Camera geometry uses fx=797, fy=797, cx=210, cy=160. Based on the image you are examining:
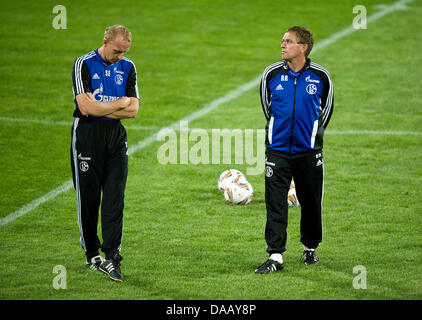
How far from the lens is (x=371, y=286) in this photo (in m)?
7.41

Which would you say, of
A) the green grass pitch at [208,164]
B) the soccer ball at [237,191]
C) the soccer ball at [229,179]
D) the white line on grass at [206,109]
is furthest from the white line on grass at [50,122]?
the soccer ball at [237,191]

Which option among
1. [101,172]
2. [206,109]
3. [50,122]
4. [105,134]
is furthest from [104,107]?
[206,109]

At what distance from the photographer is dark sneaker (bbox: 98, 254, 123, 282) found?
7.54m

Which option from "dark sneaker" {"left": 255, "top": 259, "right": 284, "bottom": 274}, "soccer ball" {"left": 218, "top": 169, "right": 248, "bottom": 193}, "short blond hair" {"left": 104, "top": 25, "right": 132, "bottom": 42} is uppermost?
"short blond hair" {"left": 104, "top": 25, "right": 132, "bottom": 42}

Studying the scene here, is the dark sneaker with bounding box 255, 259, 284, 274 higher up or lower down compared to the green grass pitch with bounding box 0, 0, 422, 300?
lower down

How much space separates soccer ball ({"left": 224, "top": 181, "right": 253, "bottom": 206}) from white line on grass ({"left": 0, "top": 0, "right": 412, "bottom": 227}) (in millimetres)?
2331

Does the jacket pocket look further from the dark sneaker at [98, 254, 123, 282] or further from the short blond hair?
the dark sneaker at [98, 254, 123, 282]

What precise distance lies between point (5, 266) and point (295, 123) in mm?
3212

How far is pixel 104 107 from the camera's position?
7406 mm

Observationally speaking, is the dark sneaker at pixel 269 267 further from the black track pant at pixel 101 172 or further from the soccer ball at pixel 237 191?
the soccer ball at pixel 237 191

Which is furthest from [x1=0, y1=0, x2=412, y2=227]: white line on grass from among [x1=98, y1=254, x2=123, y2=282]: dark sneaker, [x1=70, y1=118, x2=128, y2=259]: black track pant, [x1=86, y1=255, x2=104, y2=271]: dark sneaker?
[x1=98, y1=254, x2=123, y2=282]: dark sneaker

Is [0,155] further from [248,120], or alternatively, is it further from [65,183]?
[248,120]

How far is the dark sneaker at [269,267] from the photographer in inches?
306

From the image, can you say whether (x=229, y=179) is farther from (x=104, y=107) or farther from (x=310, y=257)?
(x=104, y=107)
